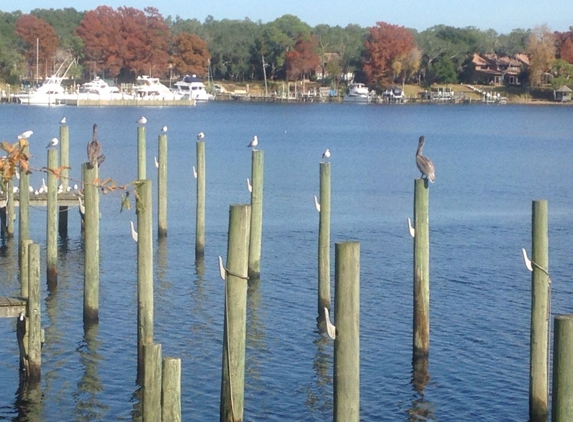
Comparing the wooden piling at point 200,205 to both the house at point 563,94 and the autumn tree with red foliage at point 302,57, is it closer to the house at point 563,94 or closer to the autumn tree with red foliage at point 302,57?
the autumn tree with red foliage at point 302,57

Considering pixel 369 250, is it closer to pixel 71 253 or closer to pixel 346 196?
pixel 71 253

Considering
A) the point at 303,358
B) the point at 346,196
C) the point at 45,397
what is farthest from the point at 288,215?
the point at 45,397

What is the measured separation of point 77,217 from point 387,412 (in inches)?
708

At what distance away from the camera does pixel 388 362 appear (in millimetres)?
18719

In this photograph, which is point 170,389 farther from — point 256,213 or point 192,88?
point 192,88

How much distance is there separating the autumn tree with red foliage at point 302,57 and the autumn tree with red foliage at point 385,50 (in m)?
7.52

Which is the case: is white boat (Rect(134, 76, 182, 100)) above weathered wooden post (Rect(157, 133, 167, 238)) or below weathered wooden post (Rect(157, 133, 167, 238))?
above

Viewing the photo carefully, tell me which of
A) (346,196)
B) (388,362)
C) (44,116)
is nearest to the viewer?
(388,362)

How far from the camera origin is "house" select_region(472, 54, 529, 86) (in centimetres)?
15700

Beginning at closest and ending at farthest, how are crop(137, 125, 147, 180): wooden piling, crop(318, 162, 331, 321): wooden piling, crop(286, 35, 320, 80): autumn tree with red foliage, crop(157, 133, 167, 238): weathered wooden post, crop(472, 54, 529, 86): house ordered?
crop(318, 162, 331, 321): wooden piling → crop(157, 133, 167, 238): weathered wooden post → crop(137, 125, 147, 180): wooden piling → crop(286, 35, 320, 80): autumn tree with red foliage → crop(472, 54, 529, 86): house

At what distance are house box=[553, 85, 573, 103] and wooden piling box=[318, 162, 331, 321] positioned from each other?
135562 millimetres

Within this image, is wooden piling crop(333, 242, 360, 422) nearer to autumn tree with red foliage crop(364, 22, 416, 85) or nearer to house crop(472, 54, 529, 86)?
autumn tree with red foliage crop(364, 22, 416, 85)

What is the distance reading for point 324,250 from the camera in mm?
20562

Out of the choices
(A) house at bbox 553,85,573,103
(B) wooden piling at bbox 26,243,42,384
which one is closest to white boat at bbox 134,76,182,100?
(A) house at bbox 553,85,573,103
